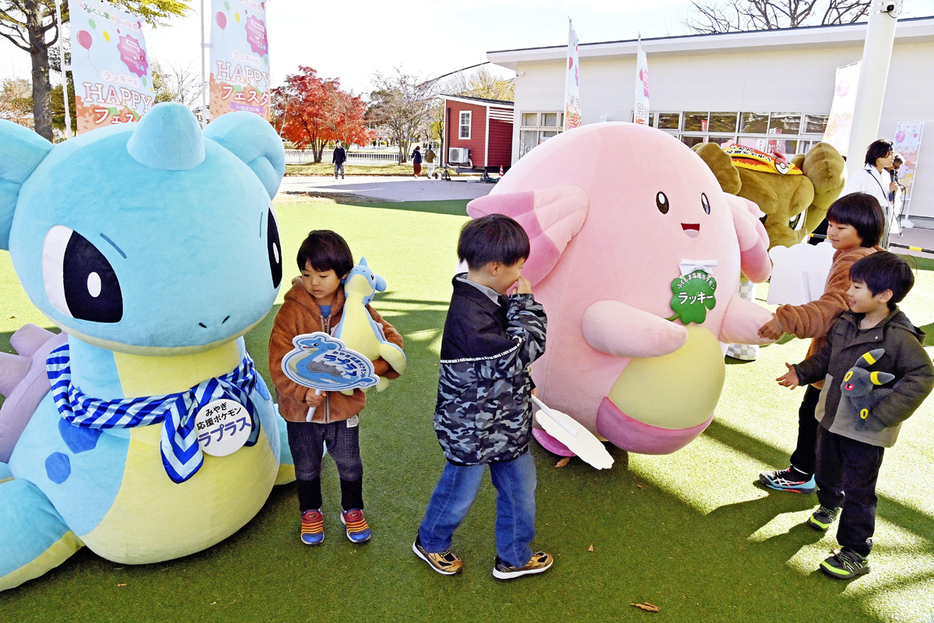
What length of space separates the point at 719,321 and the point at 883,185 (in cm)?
362

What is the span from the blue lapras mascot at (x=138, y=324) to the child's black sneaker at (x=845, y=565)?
2.38m

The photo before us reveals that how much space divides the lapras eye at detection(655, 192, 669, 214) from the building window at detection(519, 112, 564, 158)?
19.1 meters

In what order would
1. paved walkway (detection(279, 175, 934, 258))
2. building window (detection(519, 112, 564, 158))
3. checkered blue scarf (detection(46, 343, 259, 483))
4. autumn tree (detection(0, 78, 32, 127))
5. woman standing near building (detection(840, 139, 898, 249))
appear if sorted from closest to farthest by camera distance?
checkered blue scarf (detection(46, 343, 259, 483)) < woman standing near building (detection(840, 139, 898, 249)) < paved walkway (detection(279, 175, 934, 258)) < building window (detection(519, 112, 564, 158)) < autumn tree (detection(0, 78, 32, 127))

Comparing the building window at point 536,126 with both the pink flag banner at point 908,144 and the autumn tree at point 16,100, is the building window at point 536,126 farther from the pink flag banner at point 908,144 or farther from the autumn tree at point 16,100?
the autumn tree at point 16,100

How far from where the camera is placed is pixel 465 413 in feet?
7.10

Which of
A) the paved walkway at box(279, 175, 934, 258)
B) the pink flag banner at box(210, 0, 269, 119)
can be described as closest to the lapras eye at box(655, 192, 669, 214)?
the pink flag banner at box(210, 0, 269, 119)

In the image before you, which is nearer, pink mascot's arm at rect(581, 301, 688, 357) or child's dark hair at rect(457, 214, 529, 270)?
child's dark hair at rect(457, 214, 529, 270)

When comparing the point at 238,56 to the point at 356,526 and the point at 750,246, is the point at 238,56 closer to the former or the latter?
the point at 750,246

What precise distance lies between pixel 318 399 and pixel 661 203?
1.74 metres

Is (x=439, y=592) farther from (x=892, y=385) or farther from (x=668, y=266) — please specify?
(x=892, y=385)

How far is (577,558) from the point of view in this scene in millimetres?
2637

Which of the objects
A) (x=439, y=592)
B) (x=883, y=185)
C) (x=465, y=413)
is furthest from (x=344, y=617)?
(x=883, y=185)

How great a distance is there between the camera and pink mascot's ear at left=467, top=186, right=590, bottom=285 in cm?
271

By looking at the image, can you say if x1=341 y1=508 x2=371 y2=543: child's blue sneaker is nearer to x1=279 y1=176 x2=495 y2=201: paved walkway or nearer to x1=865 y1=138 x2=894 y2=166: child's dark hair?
x1=865 y1=138 x2=894 y2=166: child's dark hair
